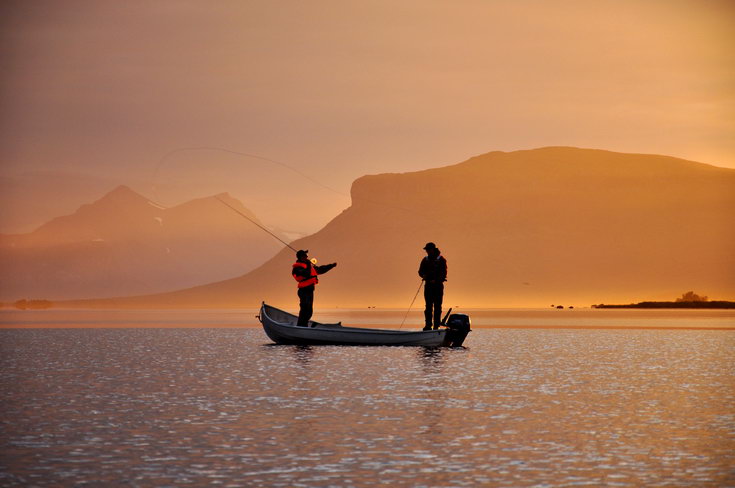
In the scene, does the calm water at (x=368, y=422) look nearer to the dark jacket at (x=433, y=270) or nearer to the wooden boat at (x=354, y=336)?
the dark jacket at (x=433, y=270)

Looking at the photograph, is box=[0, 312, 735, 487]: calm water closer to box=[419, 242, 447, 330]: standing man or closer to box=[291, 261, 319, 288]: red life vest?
box=[419, 242, 447, 330]: standing man

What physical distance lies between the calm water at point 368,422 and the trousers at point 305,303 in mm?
4813

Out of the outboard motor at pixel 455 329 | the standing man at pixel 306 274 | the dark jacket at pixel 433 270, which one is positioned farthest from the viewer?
the outboard motor at pixel 455 329

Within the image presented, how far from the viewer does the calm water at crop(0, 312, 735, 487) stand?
1359 centimetres

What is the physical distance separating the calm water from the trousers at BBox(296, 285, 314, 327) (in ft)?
15.8

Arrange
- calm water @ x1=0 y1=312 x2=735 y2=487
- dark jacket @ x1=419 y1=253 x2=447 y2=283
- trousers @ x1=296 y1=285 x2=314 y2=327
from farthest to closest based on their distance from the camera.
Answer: trousers @ x1=296 y1=285 x2=314 y2=327 < dark jacket @ x1=419 y1=253 x2=447 y2=283 < calm water @ x1=0 y1=312 x2=735 y2=487

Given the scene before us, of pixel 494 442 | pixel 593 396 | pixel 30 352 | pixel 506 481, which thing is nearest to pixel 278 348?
pixel 30 352

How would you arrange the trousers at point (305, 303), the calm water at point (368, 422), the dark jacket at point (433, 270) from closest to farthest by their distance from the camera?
the calm water at point (368, 422)
the dark jacket at point (433, 270)
the trousers at point (305, 303)

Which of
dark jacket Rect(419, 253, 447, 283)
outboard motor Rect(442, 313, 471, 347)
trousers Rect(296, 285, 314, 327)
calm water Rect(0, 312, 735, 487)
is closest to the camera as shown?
calm water Rect(0, 312, 735, 487)

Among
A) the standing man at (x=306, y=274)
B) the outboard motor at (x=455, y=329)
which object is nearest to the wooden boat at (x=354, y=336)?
the outboard motor at (x=455, y=329)

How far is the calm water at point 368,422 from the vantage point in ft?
44.6

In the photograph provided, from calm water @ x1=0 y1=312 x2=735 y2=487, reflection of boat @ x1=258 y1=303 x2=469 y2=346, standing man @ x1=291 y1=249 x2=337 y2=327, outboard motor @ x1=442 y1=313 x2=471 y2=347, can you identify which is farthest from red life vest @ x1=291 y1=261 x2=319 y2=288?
outboard motor @ x1=442 y1=313 x2=471 y2=347

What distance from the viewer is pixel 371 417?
1897 cm

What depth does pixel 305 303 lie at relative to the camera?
3997cm
